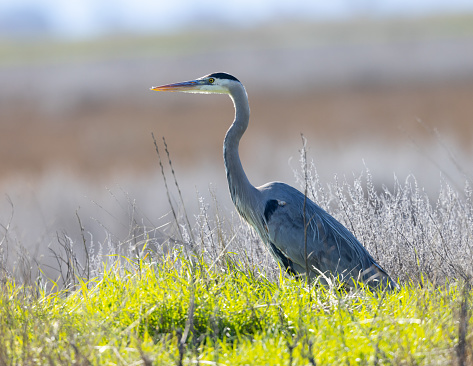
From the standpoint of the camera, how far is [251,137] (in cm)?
1698

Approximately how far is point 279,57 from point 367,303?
35.2 metres

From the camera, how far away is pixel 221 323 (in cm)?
364

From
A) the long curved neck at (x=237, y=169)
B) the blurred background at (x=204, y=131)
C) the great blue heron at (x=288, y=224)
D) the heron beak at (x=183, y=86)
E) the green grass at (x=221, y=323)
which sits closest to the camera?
the green grass at (x=221, y=323)

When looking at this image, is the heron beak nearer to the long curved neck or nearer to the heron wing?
the long curved neck

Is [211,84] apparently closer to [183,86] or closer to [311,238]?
[183,86]

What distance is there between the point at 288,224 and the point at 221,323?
158 centimetres

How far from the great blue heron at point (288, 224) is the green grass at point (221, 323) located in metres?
0.76

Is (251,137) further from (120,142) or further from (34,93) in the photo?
(34,93)

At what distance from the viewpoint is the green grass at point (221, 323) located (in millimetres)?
3234

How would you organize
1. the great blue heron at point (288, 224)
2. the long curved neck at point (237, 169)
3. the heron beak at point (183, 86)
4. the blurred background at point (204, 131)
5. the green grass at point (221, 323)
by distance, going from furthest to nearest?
1. the blurred background at point (204, 131)
2. the heron beak at point (183, 86)
3. the long curved neck at point (237, 169)
4. the great blue heron at point (288, 224)
5. the green grass at point (221, 323)

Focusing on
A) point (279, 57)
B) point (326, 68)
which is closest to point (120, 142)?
point (326, 68)

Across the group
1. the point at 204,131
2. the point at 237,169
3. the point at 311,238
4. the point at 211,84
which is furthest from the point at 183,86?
the point at 204,131

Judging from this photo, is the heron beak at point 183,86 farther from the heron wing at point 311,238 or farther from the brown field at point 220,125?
the heron wing at point 311,238

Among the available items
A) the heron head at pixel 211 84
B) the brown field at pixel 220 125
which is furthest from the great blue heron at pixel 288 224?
the brown field at pixel 220 125
